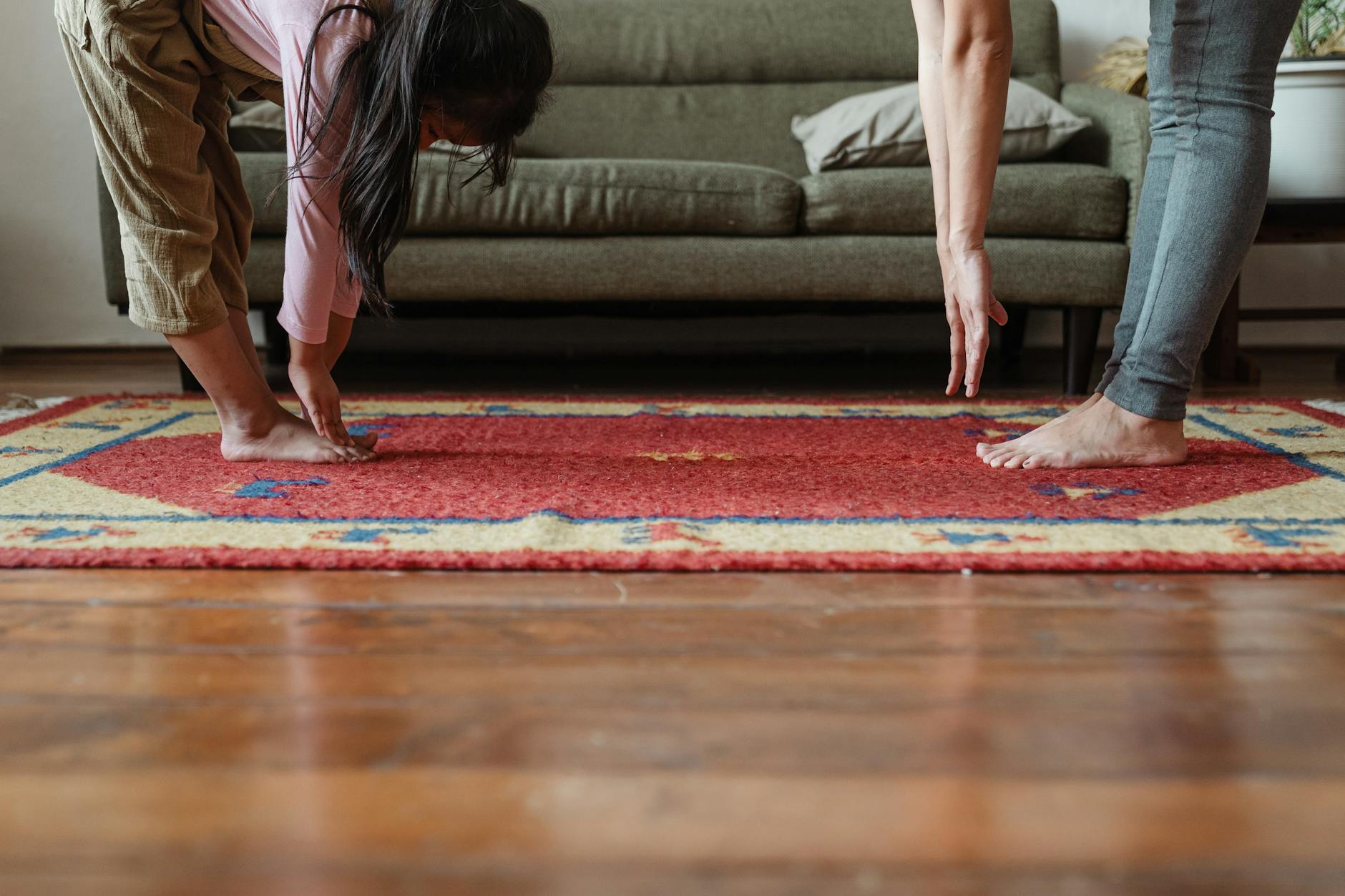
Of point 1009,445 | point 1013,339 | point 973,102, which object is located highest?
point 973,102

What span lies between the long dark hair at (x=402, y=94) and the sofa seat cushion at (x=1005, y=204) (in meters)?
0.85

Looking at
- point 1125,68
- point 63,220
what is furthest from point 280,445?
point 1125,68

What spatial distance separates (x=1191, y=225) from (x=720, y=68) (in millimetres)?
1617

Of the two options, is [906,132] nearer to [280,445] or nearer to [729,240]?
[729,240]

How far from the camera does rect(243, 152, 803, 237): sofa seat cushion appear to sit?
6.48 feet

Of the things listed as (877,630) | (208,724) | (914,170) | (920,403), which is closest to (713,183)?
(914,170)

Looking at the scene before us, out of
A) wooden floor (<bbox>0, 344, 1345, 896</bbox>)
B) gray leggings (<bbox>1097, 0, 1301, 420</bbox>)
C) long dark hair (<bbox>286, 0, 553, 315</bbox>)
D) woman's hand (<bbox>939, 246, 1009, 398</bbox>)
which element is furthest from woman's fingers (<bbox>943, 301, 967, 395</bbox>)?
long dark hair (<bbox>286, 0, 553, 315</bbox>)

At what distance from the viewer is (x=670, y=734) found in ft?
2.04

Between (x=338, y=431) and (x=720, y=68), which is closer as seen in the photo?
(x=338, y=431)

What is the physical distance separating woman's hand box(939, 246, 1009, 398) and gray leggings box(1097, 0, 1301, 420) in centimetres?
23

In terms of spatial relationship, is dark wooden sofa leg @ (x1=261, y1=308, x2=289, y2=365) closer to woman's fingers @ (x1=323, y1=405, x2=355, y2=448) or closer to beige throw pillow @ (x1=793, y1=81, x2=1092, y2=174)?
woman's fingers @ (x1=323, y1=405, x2=355, y2=448)

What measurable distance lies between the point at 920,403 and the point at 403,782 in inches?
56.4

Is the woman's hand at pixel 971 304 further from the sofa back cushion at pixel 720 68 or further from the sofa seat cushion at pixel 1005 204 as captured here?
the sofa back cushion at pixel 720 68

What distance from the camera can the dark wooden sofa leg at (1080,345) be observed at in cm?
202
